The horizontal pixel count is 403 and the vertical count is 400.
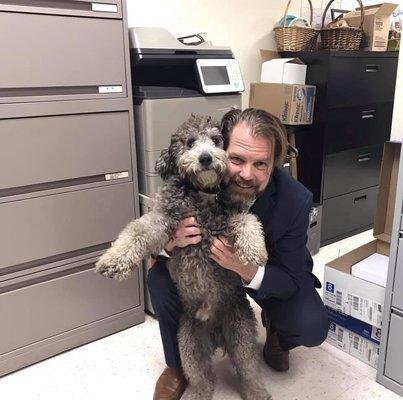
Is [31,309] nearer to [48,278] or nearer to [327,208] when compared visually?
[48,278]

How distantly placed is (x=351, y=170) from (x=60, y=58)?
6.83ft

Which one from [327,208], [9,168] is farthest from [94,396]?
[327,208]

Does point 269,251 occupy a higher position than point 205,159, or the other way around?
point 205,159

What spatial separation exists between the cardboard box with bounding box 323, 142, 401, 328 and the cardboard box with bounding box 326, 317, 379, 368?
10 cm

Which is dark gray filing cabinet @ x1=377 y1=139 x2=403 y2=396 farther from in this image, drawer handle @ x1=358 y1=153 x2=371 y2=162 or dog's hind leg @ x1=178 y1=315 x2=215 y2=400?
drawer handle @ x1=358 y1=153 x2=371 y2=162

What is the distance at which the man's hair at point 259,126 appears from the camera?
4.37 ft

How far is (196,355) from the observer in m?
1.46

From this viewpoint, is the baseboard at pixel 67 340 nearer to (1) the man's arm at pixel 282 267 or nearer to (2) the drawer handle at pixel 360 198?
(1) the man's arm at pixel 282 267

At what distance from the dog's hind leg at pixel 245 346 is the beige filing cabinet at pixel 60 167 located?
0.72 meters

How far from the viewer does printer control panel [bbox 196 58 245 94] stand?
1931 mm

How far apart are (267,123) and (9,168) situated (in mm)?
975

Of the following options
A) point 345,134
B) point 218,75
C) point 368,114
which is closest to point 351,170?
point 345,134

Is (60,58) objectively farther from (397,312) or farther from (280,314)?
(397,312)

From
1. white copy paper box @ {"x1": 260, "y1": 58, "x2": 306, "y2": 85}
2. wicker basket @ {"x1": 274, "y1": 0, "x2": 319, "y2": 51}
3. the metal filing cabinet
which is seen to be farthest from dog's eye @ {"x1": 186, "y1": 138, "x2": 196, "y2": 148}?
wicker basket @ {"x1": 274, "y1": 0, "x2": 319, "y2": 51}
